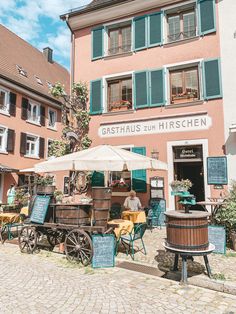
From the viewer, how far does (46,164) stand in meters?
7.21

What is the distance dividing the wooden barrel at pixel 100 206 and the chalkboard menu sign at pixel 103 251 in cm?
45

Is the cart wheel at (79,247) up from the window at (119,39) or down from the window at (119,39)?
down

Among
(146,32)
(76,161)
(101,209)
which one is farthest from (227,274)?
(146,32)

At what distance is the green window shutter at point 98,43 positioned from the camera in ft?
40.8

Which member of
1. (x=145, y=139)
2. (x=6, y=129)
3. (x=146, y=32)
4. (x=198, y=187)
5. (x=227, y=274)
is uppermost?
(x=146, y=32)

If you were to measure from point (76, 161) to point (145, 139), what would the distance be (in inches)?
192

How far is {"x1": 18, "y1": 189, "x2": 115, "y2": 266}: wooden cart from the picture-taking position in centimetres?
603

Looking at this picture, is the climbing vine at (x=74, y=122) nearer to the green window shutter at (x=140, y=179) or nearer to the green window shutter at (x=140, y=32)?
the green window shutter at (x=140, y=179)

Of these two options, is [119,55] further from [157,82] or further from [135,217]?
[135,217]

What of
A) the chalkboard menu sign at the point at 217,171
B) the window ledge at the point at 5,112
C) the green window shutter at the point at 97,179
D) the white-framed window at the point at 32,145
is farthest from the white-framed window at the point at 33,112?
the chalkboard menu sign at the point at 217,171

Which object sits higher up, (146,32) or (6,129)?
(146,32)

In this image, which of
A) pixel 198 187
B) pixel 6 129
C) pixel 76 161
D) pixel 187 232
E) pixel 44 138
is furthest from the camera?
pixel 44 138

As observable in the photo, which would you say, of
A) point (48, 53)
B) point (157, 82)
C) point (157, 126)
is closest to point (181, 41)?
point (157, 82)

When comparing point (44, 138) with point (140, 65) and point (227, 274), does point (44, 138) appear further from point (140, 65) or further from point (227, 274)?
point (227, 274)
